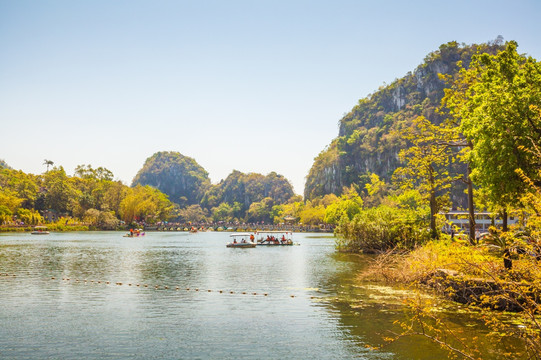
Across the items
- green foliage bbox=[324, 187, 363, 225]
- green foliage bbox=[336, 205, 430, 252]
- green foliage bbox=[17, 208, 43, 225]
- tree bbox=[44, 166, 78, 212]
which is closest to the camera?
green foliage bbox=[336, 205, 430, 252]

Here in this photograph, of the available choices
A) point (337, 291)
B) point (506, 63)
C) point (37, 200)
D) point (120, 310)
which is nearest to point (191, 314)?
point (120, 310)

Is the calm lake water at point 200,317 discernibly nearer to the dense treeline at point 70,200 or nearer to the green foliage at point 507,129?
the green foliage at point 507,129

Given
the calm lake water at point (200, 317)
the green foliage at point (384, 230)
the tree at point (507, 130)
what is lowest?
the calm lake water at point (200, 317)

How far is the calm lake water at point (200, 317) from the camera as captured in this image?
16172mm

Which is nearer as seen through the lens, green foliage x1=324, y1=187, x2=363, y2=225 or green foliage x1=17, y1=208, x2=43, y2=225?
green foliage x1=324, y1=187, x2=363, y2=225

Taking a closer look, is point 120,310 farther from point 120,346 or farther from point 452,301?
point 452,301

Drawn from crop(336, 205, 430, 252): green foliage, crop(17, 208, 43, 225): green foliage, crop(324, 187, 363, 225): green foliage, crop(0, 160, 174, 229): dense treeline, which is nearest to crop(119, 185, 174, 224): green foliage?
crop(0, 160, 174, 229): dense treeline

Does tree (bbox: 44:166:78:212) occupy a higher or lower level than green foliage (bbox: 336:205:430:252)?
higher

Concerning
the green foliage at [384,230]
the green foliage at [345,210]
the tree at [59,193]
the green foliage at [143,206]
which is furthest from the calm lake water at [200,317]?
the green foliage at [143,206]

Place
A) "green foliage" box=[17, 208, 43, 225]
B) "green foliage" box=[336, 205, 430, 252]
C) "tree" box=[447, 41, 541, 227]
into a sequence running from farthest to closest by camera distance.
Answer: "green foliage" box=[17, 208, 43, 225] < "green foliage" box=[336, 205, 430, 252] < "tree" box=[447, 41, 541, 227]

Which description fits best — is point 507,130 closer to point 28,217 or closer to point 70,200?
point 28,217

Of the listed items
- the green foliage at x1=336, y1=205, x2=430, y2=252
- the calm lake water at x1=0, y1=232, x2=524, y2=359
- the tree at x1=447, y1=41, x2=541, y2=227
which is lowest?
Answer: the calm lake water at x1=0, y1=232, x2=524, y2=359

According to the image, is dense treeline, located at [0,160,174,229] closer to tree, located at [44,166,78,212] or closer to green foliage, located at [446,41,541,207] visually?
tree, located at [44,166,78,212]

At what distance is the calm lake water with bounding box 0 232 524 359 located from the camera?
16.2 metres
